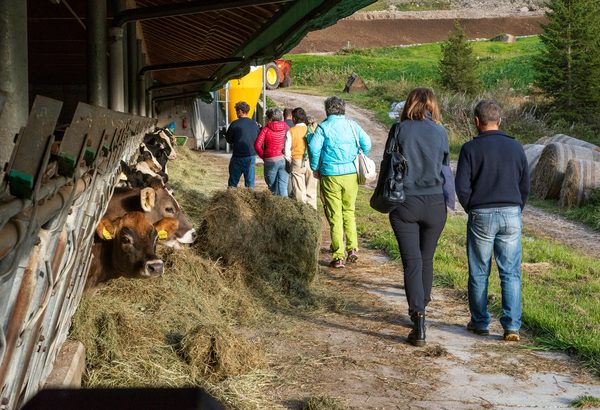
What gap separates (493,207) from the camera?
7520 mm

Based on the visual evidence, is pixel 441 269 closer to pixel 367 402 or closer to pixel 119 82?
pixel 119 82

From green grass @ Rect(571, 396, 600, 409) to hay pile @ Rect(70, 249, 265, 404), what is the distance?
2.03 metres

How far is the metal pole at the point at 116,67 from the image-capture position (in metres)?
9.59

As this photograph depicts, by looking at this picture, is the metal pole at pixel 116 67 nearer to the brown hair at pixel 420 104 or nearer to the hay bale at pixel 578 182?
the brown hair at pixel 420 104

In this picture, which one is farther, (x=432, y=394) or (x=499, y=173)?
(x=499, y=173)

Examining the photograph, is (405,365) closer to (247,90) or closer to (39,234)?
(39,234)

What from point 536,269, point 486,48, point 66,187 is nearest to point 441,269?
point 536,269

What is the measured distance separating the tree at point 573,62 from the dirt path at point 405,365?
32029 millimetres

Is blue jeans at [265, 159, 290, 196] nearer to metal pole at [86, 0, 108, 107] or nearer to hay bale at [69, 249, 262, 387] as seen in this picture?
metal pole at [86, 0, 108, 107]

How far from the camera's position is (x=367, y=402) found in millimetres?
5809

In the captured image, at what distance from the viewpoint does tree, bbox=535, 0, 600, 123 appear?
39.0 m

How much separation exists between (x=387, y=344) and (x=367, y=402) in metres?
1.55

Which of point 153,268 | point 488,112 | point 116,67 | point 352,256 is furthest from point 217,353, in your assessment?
point 352,256

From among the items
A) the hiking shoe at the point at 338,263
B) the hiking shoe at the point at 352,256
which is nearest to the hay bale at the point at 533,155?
the hiking shoe at the point at 352,256
